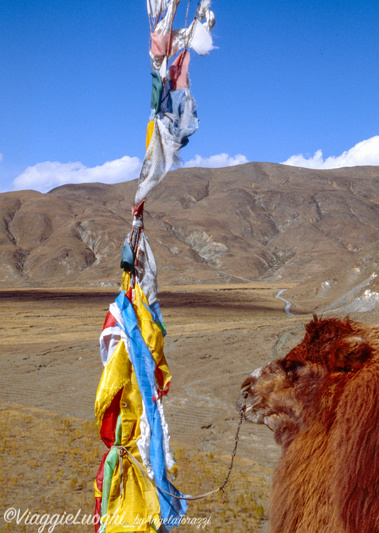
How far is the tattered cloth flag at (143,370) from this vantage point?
336 centimetres

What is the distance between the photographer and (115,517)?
332 centimetres

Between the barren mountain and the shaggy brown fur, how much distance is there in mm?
37516

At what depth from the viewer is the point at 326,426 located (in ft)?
6.96

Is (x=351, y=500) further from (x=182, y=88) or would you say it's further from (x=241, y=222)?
(x=241, y=222)

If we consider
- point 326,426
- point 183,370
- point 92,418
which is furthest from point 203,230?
point 326,426

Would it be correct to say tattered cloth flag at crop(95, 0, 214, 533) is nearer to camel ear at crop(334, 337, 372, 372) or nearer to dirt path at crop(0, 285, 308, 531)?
camel ear at crop(334, 337, 372, 372)

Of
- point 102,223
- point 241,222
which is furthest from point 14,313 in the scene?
point 241,222

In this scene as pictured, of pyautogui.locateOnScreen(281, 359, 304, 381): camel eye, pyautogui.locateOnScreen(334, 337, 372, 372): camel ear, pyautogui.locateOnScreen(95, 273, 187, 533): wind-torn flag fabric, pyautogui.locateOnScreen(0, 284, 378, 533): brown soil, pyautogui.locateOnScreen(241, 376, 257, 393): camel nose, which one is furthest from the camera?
pyautogui.locateOnScreen(0, 284, 378, 533): brown soil

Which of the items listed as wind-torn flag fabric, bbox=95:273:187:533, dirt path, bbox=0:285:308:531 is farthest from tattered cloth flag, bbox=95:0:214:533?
dirt path, bbox=0:285:308:531

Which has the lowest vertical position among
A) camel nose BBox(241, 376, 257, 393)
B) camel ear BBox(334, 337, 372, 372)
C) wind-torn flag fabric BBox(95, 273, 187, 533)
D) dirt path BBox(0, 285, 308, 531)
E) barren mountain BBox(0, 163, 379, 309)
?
dirt path BBox(0, 285, 308, 531)

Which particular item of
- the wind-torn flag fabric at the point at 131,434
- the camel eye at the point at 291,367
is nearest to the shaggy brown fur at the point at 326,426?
the camel eye at the point at 291,367

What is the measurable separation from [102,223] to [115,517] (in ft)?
306

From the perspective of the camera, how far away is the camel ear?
6.68ft

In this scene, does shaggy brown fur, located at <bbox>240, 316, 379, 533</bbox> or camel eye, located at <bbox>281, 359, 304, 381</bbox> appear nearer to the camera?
shaggy brown fur, located at <bbox>240, 316, 379, 533</bbox>
